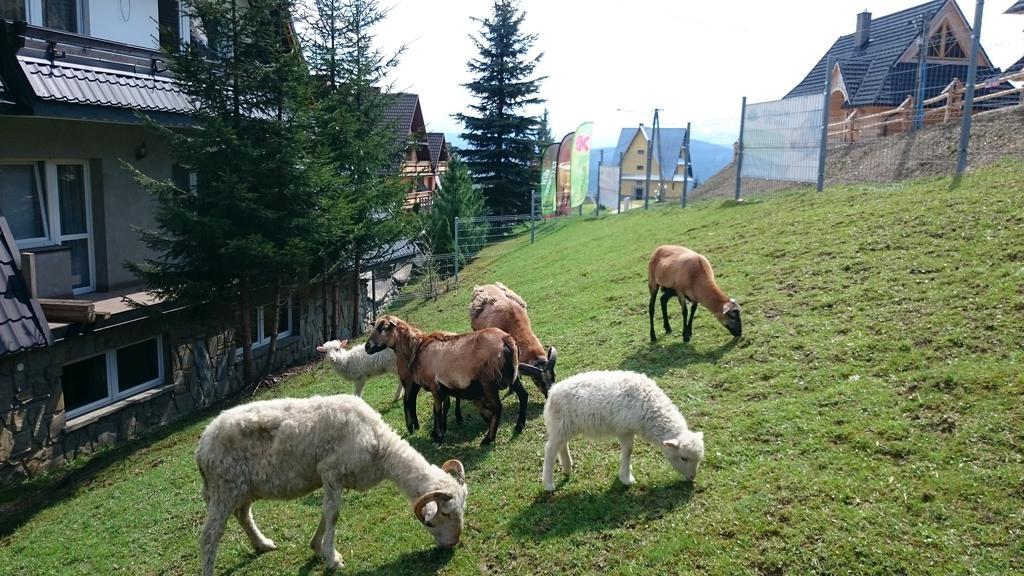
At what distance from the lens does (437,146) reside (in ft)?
151

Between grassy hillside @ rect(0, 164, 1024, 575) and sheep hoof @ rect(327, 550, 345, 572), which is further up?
grassy hillside @ rect(0, 164, 1024, 575)

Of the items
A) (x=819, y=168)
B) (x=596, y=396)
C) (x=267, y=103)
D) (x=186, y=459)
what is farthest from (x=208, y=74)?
(x=819, y=168)

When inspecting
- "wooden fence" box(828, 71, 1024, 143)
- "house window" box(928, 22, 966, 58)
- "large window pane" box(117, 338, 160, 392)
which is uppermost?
"house window" box(928, 22, 966, 58)

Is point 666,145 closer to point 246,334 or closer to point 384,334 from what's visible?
point 246,334

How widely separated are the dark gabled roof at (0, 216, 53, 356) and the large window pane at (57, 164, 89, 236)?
2.88m

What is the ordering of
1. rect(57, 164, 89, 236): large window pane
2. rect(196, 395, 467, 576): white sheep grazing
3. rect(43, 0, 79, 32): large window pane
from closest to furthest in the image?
rect(196, 395, 467, 576): white sheep grazing, rect(43, 0, 79, 32): large window pane, rect(57, 164, 89, 236): large window pane

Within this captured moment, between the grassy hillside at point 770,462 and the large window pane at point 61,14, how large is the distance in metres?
7.70

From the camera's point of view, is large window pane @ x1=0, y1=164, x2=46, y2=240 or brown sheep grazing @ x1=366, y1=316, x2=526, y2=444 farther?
large window pane @ x1=0, y1=164, x2=46, y2=240

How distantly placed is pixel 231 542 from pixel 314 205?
7.23 m

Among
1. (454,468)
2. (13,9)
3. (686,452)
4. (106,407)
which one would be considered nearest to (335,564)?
(454,468)

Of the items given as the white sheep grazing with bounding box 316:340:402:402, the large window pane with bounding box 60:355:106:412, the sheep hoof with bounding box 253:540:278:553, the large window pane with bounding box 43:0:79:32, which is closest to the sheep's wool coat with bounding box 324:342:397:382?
the white sheep grazing with bounding box 316:340:402:402

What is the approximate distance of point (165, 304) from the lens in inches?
455

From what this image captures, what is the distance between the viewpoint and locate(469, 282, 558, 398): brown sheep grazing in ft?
29.0

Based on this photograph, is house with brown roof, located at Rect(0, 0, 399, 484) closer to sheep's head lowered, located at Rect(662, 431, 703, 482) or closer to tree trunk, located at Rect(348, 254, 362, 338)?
tree trunk, located at Rect(348, 254, 362, 338)
